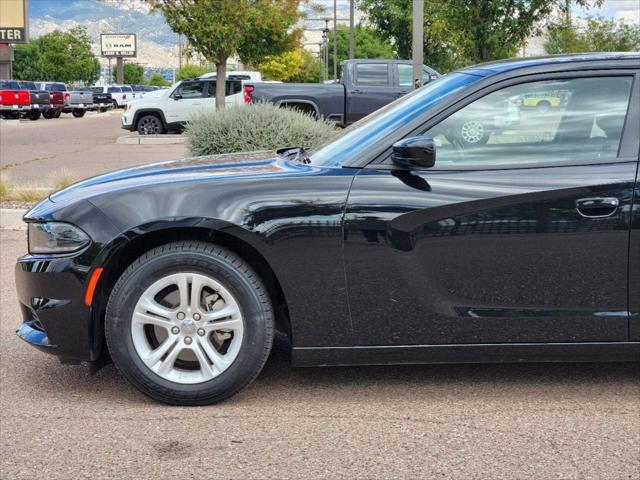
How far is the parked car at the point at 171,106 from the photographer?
26938 mm

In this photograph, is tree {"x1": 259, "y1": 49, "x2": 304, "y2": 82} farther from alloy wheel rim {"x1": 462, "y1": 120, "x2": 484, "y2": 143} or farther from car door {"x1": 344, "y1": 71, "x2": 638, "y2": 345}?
car door {"x1": 344, "y1": 71, "x2": 638, "y2": 345}

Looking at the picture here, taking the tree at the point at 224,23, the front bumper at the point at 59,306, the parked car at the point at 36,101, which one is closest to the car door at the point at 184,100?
the tree at the point at 224,23

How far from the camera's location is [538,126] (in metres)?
4.38

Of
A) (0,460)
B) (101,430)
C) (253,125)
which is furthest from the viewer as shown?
(253,125)

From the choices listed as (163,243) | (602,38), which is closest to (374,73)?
(163,243)

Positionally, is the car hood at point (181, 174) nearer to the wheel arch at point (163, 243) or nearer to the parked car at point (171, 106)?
the wheel arch at point (163, 243)

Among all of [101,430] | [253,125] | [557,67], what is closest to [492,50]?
[253,125]

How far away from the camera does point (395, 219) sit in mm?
4141

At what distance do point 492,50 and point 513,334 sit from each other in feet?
48.0

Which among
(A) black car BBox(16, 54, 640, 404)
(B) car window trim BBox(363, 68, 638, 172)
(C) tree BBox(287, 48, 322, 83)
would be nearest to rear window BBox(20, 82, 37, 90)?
(C) tree BBox(287, 48, 322, 83)

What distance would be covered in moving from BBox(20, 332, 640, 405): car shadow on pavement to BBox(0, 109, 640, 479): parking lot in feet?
0.03

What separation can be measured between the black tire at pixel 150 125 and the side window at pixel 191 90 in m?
1.01

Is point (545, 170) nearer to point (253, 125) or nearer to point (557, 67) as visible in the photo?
point (557, 67)

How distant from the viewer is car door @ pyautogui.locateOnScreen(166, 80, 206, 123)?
88.4ft
